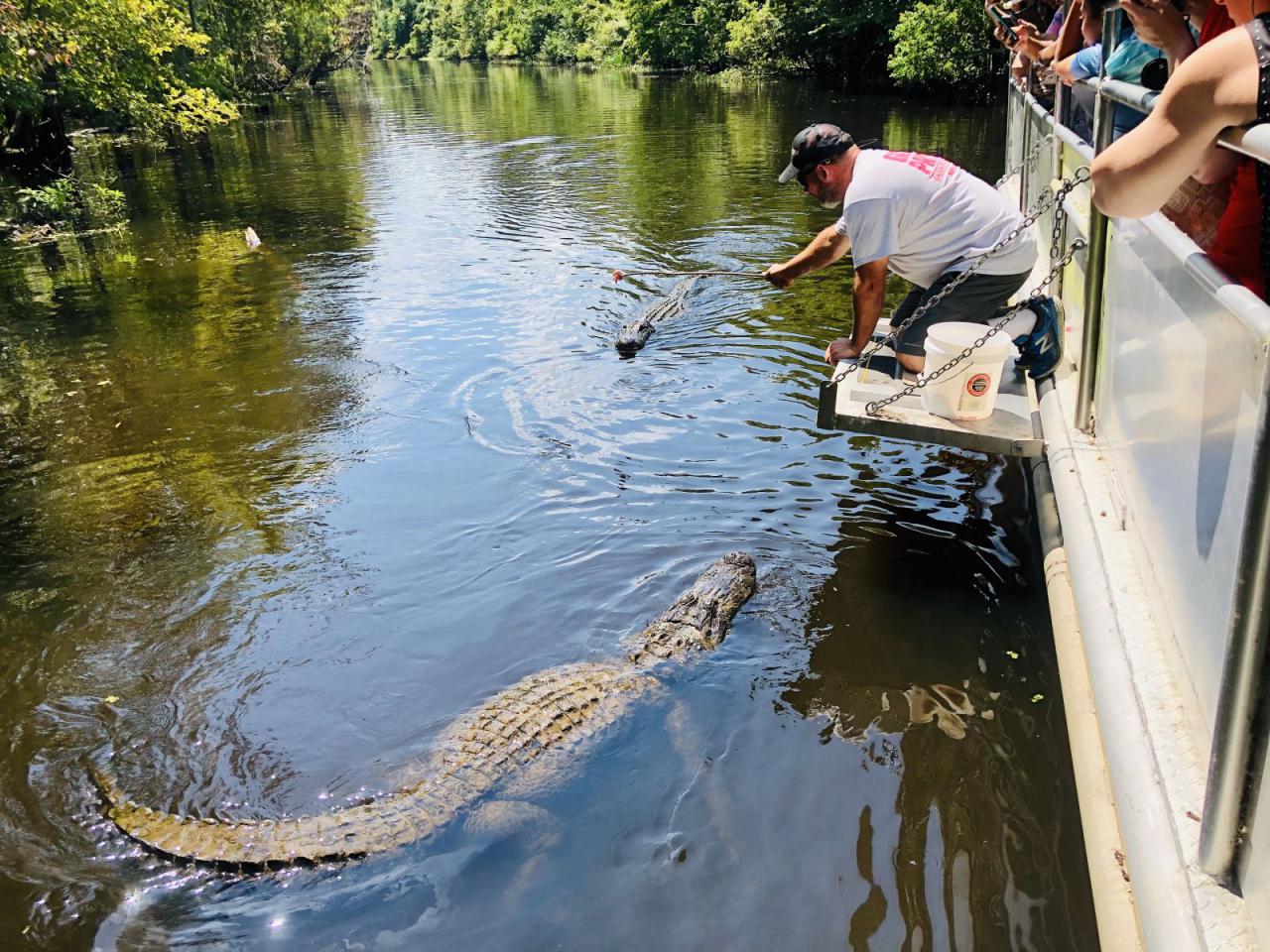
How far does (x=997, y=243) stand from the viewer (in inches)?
196

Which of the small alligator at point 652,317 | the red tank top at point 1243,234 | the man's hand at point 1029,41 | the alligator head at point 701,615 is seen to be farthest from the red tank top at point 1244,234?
the small alligator at point 652,317

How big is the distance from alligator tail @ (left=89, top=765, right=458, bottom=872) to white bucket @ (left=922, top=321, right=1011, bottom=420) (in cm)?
294

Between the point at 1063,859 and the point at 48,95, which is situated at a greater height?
the point at 48,95

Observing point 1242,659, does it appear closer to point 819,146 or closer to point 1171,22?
point 1171,22

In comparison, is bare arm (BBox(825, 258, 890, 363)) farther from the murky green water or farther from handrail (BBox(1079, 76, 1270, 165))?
handrail (BBox(1079, 76, 1270, 165))

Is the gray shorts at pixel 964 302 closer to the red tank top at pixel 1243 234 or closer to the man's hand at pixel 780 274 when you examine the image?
the man's hand at pixel 780 274

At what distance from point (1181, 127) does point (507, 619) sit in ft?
13.1

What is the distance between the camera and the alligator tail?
11.6 feet

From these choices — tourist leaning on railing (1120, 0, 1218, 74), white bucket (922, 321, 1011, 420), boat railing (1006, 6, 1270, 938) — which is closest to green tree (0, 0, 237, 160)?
white bucket (922, 321, 1011, 420)

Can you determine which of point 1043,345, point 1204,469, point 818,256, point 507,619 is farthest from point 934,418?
point 507,619

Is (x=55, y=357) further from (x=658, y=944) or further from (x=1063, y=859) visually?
(x=1063, y=859)

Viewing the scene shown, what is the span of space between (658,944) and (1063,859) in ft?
4.79

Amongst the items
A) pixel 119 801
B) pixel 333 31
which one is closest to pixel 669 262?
pixel 119 801

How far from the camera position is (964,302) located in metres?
5.27
